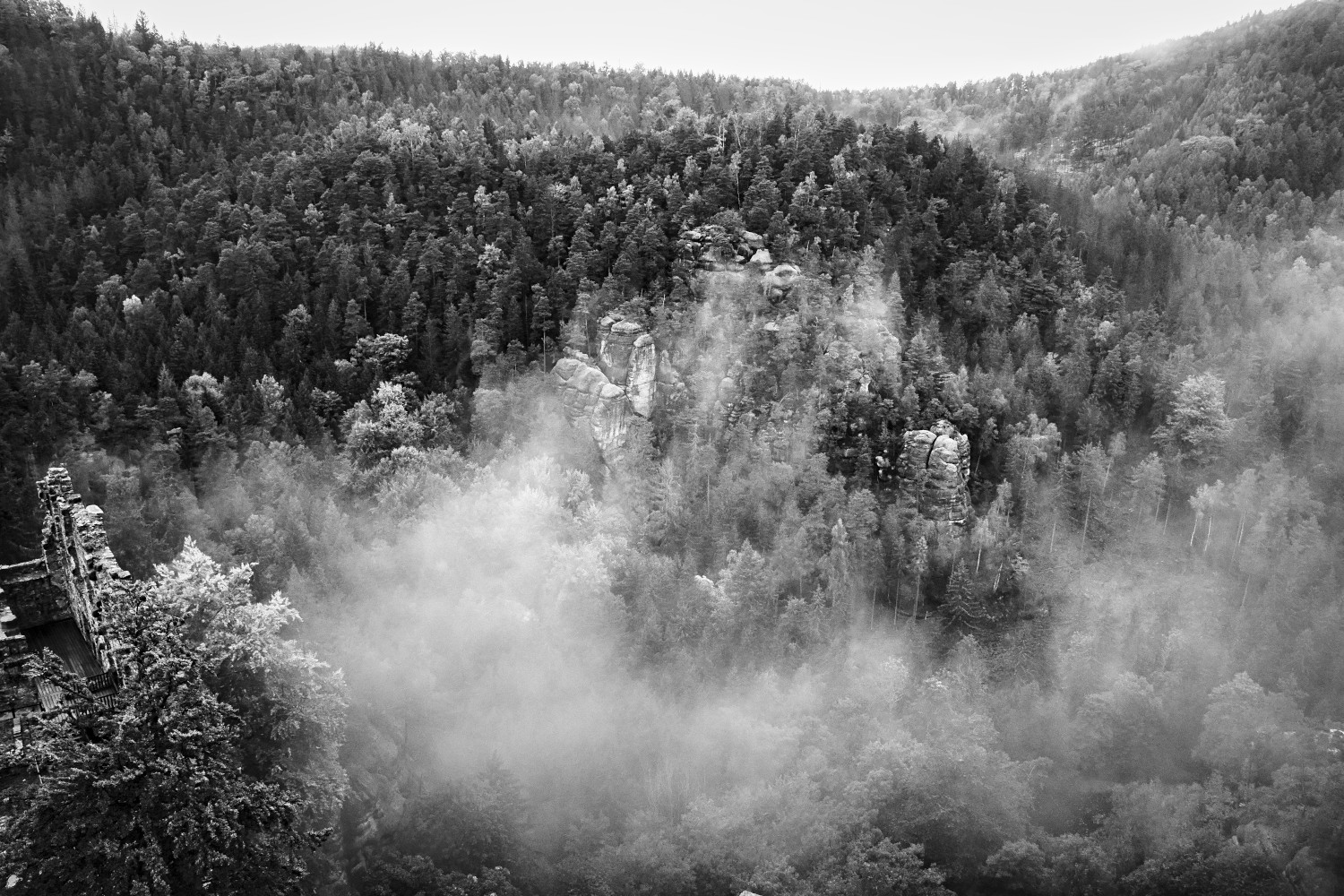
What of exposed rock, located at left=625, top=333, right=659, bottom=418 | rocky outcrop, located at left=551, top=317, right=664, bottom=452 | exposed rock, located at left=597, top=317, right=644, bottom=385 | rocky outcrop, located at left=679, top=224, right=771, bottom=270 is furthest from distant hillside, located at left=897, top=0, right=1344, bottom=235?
exposed rock, located at left=597, top=317, right=644, bottom=385

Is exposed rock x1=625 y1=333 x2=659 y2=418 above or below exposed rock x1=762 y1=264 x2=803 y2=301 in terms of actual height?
below

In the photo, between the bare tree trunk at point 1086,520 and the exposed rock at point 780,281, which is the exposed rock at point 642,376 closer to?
the exposed rock at point 780,281

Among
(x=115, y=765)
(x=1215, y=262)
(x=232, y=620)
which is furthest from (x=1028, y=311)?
(x=115, y=765)

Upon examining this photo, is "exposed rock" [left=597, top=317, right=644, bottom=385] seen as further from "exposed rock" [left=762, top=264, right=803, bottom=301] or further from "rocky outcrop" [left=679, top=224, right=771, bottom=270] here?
"exposed rock" [left=762, top=264, right=803, bottom=301]

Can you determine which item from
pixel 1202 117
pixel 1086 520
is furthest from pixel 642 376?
pixel 1202 117

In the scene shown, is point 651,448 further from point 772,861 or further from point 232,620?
point 232,620

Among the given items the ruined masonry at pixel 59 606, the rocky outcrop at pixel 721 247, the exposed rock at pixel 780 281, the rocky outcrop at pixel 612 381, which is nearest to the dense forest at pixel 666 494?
the exposed rock at pixel 780 281
